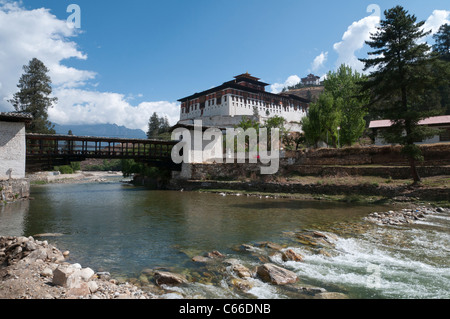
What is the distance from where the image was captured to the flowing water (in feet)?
18.9

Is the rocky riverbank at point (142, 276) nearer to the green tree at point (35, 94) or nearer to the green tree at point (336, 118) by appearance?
the green tree at point (336, 118)

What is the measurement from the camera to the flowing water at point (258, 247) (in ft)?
18.9

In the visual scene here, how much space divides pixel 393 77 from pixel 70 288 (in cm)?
2150

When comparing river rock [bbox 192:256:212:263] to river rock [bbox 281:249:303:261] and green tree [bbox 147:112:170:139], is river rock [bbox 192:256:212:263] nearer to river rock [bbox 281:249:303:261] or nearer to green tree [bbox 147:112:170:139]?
river rock [bbox 281:249:303:261]

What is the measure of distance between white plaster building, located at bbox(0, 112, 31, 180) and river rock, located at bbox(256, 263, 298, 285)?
2192 centimetres

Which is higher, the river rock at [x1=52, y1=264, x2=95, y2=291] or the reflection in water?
the river rock at [x1=52, y1=264, x2=95, y2=291]

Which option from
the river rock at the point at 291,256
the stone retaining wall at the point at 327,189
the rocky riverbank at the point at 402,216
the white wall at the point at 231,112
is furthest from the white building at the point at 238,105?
the river rock at the point at 291,256

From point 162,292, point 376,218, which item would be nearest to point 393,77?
point 376,218

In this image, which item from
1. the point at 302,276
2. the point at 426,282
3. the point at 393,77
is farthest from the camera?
the point at 393,77

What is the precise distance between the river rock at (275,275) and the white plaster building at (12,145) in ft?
71.9

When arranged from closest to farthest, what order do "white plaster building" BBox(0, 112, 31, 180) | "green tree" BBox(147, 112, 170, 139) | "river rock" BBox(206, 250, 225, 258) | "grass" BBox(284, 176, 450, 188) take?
"river rock" BBox(206, 250, 225, 258), "grass" BBox(284, 176, 450, 188), "white plaster building" BBox(0, 112, 31, 180), "green tree" BBox(147, 112, 170, 139)

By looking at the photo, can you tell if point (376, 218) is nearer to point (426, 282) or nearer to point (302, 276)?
point (426, 282)

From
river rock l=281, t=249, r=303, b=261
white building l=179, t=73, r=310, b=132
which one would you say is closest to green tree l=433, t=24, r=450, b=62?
white building l=179, t=73, r=310, b=132
